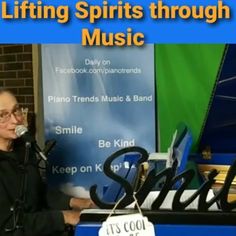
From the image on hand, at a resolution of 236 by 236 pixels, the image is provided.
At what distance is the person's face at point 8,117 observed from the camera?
2.28 m

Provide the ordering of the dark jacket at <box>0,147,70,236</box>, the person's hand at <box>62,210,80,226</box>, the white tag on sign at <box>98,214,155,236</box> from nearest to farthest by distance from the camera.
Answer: the white tag on sign at <box>98,214,155,236</box>
the person's hand at <box>62,210,80,226</box>
the dark jacket at <box>0,147,70,236</box>

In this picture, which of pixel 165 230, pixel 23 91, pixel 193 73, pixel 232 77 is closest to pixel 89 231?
pixel 165 230

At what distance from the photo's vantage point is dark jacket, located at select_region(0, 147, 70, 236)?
2.05 m

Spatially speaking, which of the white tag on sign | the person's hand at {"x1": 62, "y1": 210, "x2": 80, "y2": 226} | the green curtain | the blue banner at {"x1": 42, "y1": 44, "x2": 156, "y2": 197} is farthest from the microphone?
the green curtain

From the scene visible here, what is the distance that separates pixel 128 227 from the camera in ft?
4.40

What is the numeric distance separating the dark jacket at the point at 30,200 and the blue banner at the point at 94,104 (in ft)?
2.82

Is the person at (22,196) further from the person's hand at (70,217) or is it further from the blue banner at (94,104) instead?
the blue banner at (94,104)

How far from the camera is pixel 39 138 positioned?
3699mm

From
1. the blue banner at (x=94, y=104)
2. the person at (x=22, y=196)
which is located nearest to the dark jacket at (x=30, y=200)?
the person at (x=22, y=196)

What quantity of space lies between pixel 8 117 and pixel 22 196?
0.61m

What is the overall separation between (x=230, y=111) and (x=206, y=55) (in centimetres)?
43

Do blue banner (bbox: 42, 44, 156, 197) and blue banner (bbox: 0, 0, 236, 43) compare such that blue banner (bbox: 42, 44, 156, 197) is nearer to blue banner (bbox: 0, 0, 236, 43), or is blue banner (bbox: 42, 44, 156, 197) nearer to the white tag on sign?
blue banner (bbox: 0, 0, 236, 43)

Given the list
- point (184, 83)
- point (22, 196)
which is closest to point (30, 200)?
point (22, 196)

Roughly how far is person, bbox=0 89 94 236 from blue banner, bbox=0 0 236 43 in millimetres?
531
